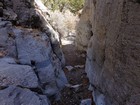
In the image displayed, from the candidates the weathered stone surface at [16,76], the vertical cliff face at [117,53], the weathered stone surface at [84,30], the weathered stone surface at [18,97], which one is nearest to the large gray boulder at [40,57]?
the weathered stone surface at [16,76]

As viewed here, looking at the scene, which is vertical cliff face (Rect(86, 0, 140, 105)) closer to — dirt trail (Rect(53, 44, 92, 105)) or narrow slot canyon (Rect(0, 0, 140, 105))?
narrow slot canyon (Rect(0, 0, 140, 105))

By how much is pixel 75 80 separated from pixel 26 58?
115 inches

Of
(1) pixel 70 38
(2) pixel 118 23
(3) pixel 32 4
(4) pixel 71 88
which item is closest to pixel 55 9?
(1) pixel 70 38

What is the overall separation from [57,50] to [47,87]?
222 cm

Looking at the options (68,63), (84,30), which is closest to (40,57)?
(68,63)

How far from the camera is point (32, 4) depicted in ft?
30.4

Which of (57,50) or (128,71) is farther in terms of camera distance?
(57,50)

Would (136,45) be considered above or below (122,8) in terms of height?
below

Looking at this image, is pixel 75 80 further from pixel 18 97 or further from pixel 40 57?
pixel 18 97

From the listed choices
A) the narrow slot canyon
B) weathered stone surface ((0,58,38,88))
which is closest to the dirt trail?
the narrow slot canyon

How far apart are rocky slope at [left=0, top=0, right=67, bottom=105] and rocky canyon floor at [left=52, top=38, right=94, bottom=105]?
0.27 meters

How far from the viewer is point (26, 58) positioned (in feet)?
21.6

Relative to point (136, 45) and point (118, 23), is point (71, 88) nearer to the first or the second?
point (118, 23)

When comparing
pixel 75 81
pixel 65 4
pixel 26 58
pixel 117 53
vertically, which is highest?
pixel 65 4
